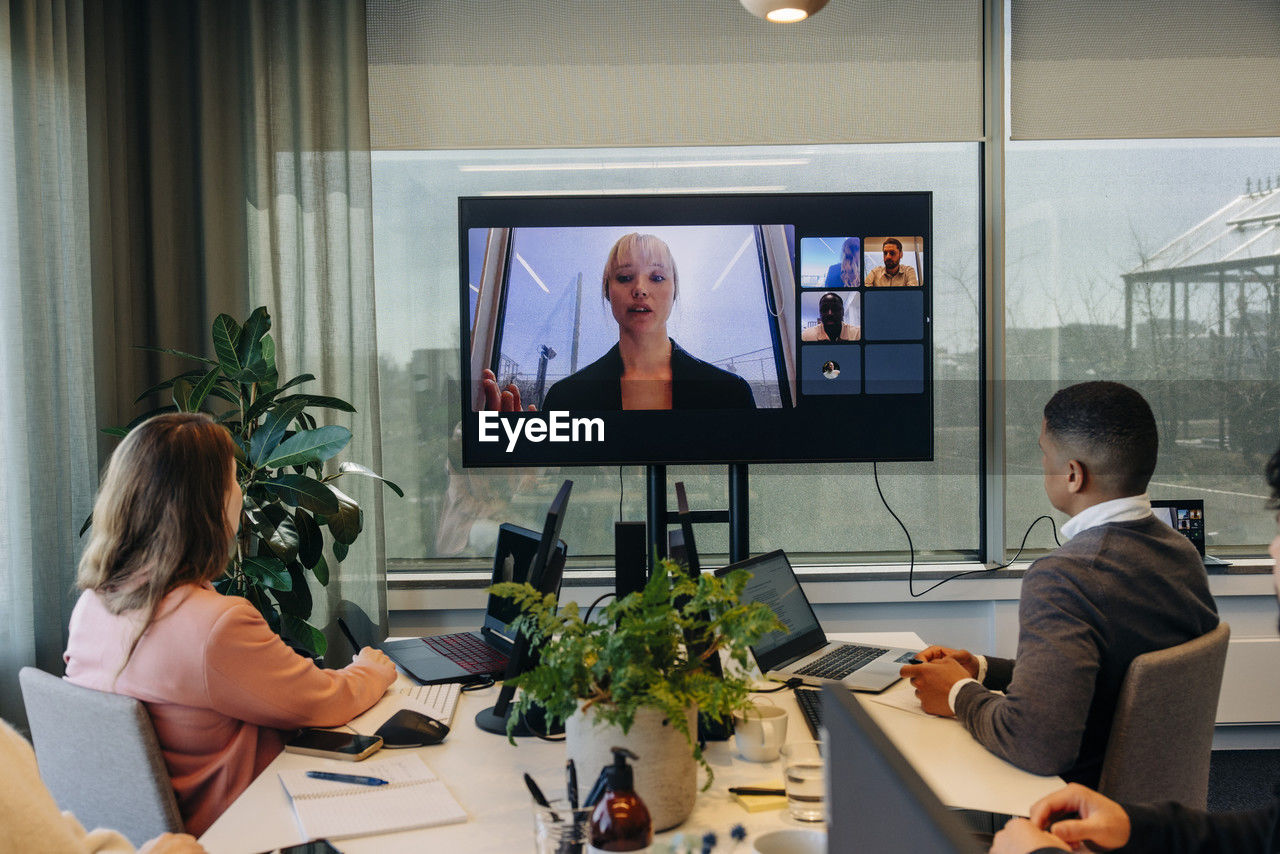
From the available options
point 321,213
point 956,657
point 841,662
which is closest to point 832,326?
point 841,662

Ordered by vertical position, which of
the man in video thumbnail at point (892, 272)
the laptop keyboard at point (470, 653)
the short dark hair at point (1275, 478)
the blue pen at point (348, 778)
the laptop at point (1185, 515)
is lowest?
the laptop keyboard at point (470, 653)

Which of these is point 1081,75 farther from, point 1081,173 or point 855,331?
point 855,331

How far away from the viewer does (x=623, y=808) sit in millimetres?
1197

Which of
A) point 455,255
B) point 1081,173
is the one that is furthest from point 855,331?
point 455,255

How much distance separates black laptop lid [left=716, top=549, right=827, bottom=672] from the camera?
228cm

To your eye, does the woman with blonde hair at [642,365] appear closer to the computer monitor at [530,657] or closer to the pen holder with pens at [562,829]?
the computer monitor at [530,657]

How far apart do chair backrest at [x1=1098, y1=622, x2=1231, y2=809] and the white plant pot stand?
789mm

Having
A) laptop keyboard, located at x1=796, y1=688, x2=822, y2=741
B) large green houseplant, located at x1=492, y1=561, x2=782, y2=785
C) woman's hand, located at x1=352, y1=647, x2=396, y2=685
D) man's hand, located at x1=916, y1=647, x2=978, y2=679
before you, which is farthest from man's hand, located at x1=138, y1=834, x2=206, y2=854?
man's hand, located at x1=916, y1=647, x2=978, y2=679

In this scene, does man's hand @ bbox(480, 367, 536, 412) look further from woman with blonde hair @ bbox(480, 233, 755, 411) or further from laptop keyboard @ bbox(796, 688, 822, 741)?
laptop keyboard @ bbox(796, 688, 822, 741)

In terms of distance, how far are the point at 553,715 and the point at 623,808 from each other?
0.19 metres

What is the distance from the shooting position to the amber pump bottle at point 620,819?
1.19 meters

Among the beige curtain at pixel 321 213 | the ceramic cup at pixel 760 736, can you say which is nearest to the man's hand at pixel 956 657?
the ceramic cup at pixel 760 736

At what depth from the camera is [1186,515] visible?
354cm

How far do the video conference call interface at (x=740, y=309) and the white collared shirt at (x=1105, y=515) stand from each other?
4.93 ft
